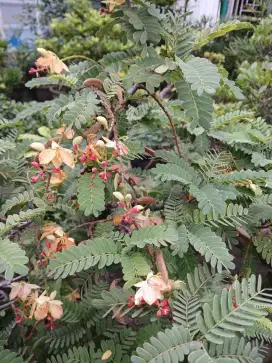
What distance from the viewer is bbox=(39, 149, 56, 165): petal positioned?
2.15 ft

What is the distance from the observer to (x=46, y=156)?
659 mm

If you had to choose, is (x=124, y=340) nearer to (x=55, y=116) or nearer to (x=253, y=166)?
(x=55, y=116)

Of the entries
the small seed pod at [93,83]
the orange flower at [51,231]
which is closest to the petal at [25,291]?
the orange flower at [51,231]

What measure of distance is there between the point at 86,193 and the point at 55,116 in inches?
7.1

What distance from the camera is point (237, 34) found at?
341 centimetres

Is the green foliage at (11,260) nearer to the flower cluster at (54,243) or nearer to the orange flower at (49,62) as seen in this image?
the flower cluster at (54,243)

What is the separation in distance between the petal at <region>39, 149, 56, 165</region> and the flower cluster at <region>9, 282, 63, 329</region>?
25 centimetres

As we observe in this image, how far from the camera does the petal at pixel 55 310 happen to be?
2.17 feet

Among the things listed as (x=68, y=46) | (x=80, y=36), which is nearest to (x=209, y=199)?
(x=68, y=46)

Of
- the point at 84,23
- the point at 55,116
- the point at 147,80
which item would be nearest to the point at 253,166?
the point at 147,80

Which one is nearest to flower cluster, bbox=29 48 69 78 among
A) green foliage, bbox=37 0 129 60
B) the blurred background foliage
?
the blurred background foliage

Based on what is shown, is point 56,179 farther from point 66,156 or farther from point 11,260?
point 11,260

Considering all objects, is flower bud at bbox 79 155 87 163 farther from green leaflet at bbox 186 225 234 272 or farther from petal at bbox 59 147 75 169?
green leaflet at bbox 186 225 234 272

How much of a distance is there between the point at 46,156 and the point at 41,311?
29 centimetres
